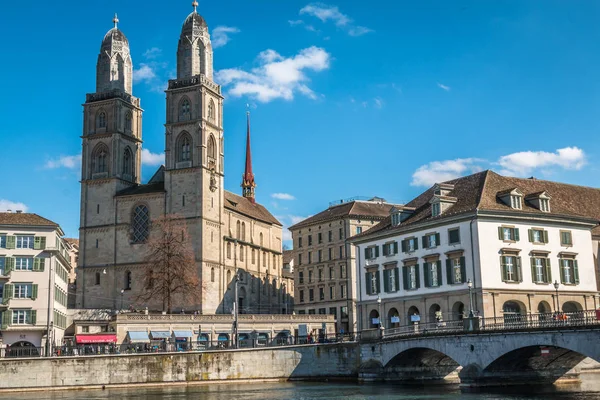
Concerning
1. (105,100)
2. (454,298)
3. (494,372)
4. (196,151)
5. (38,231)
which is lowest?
(494,372)

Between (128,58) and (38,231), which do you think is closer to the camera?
(38,231)

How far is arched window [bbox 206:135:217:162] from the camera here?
102713 millimetres

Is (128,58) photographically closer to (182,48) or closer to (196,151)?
(182,48)

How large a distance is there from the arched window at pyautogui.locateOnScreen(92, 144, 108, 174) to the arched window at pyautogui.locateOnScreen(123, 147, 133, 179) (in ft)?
7.90

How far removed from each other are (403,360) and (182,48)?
2255 inches

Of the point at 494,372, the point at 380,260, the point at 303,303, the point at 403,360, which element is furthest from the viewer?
the point at 303,303

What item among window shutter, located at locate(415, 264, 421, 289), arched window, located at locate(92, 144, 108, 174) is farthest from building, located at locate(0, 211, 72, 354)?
window shutter, located at locate(415, 264, 421, 289)

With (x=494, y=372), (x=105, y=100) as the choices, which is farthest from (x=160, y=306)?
(x=494, y=372)

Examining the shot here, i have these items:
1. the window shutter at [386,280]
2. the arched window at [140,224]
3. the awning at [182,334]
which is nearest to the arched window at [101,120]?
the arched window at [140,224]

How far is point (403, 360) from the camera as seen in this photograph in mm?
61719

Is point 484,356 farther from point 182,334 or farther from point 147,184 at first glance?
point 147,184

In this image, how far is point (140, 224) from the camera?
101m

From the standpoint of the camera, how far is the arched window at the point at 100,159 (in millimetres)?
104188

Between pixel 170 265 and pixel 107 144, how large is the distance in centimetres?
2109
